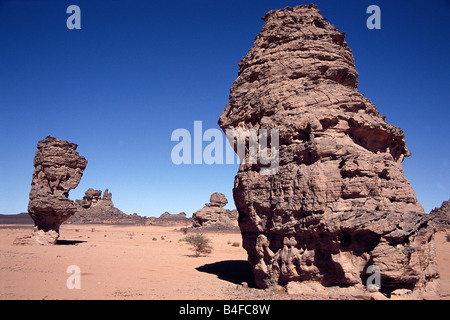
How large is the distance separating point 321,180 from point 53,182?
20.3 meters

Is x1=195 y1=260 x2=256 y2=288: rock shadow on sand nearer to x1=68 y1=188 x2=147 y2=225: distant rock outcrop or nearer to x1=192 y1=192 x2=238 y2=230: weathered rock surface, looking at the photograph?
x1=192 y1=192 x2=238 y2=230: weathered rock surface

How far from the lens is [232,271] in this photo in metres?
12.1

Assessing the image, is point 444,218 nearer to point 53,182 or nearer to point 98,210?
point 53,182

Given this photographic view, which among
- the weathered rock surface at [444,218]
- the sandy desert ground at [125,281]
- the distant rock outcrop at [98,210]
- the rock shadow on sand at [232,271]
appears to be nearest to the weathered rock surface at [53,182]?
the sandy desert ground at [125,281]

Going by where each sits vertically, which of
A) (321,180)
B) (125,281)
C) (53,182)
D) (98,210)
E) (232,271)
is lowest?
(98,210)

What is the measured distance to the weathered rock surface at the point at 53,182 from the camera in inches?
790

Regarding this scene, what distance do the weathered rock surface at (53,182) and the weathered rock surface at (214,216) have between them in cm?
2725

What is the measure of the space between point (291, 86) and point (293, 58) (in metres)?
1.04

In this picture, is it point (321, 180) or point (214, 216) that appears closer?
point (321, 180)

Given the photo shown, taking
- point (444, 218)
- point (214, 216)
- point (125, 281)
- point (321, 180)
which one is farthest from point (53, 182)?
point (444, 218)

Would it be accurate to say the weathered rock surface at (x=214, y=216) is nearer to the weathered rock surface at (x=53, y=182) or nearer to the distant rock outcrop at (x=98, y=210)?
the weathered rock surface at (x=53, y=182)
